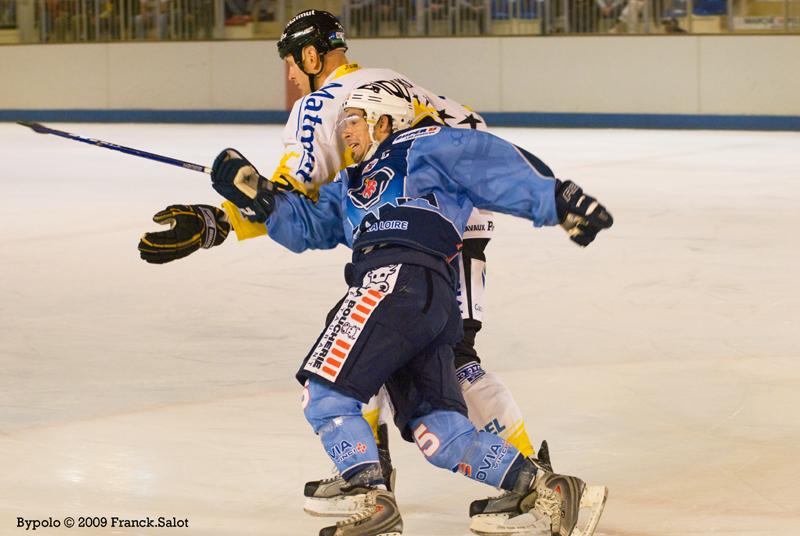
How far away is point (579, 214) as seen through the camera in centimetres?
299

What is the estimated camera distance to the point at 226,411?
414 centimetres

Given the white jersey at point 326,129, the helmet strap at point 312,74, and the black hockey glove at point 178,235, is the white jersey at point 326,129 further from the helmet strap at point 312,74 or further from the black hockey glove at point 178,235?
the black hockey glove at point 178,235

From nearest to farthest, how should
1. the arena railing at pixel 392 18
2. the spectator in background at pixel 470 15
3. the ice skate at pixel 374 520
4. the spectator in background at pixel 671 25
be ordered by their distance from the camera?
the ice skate at pixel 374 520
the arena railing at pixel 392 18
the spectator in background at pixel 671 25
the spectator in background at pixel 470 15

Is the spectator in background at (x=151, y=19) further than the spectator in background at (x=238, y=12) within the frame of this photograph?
Yes

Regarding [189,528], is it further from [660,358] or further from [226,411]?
[660,358]

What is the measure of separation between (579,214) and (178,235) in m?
0.87

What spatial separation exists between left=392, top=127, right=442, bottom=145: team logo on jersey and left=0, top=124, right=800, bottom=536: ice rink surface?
2.70 ft

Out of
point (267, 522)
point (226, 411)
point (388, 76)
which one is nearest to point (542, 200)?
point (388, 76)

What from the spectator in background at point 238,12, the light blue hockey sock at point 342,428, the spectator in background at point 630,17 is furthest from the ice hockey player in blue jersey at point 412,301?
the spectator in background at point 238,12

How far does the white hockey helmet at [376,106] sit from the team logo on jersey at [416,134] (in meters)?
0.09

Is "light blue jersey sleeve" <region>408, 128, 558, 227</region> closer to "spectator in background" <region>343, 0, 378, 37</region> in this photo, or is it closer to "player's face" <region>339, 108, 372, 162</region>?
"player's face" <region>339, 108, 372, 162</region>

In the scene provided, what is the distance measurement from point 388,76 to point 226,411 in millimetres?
1164

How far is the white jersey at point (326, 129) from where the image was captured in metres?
3.48

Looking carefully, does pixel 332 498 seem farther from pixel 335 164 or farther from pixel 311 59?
pixel 311 59
